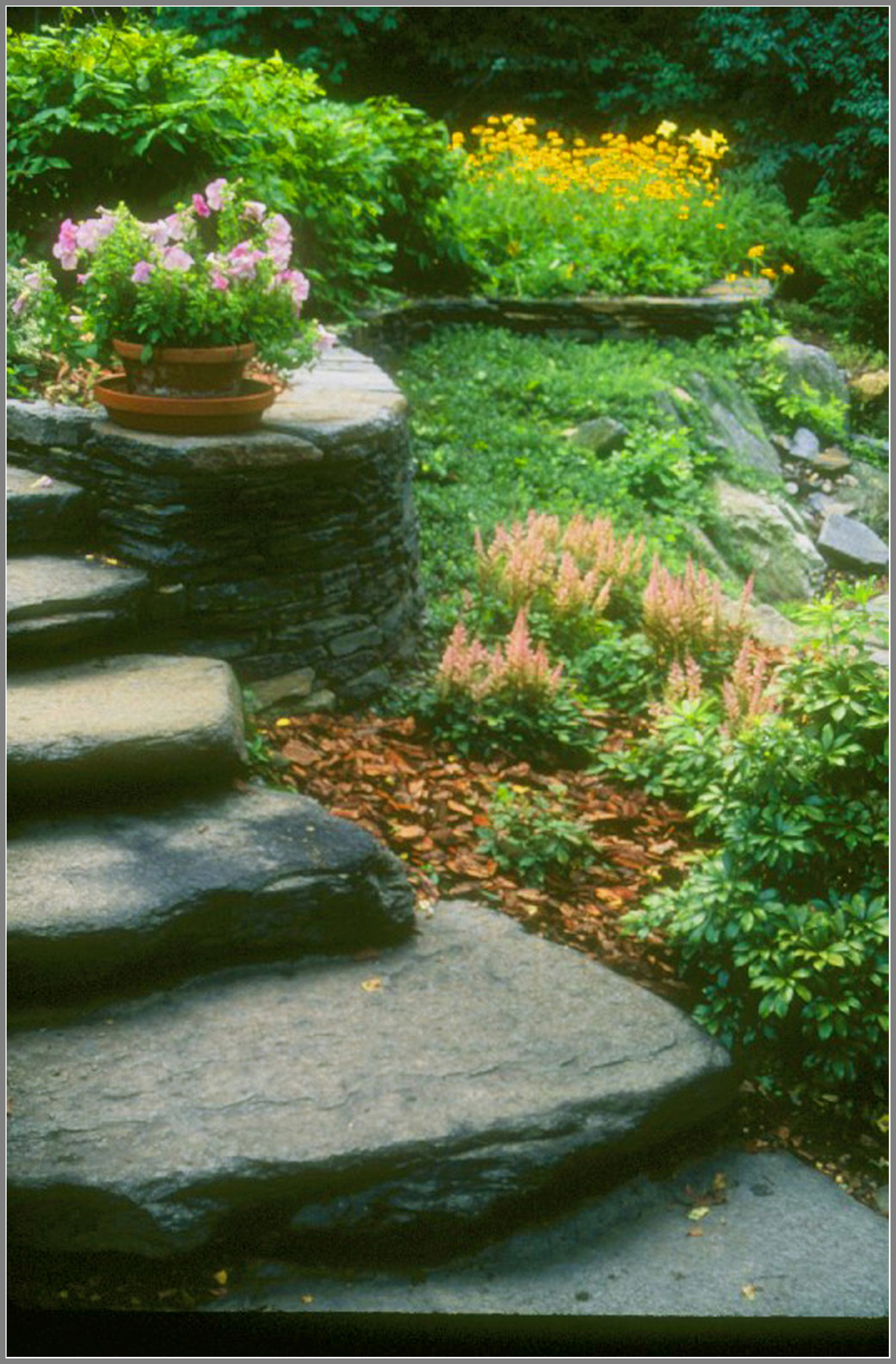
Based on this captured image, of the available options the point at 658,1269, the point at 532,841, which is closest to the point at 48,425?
the point at 532,841

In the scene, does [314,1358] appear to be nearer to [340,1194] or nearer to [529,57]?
[340,1194]

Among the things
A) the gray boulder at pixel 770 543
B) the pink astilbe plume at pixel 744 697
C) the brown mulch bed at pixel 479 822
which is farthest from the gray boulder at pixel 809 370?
the brown mulch bed at pixel 479 822

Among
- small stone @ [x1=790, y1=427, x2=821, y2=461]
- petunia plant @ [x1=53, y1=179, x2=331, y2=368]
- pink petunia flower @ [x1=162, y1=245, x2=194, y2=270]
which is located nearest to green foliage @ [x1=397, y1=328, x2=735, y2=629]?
small stone @ [x1=790, y1=427, x2=821, y2=461]

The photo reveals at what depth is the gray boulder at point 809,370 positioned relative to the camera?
5895 millimetres

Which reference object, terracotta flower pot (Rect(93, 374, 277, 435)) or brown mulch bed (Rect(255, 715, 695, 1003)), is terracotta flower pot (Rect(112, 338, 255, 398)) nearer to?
terracotta flower pot (Rect(93, 374, 277, 435))

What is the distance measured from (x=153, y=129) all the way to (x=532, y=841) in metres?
2.81

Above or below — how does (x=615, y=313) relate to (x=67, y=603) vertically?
above

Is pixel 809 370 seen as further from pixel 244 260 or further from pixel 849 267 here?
pixel 244 260

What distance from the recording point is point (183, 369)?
3.65 metres

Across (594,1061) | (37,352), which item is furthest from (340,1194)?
(37,352)

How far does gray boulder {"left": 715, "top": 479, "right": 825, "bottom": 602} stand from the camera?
5.24m

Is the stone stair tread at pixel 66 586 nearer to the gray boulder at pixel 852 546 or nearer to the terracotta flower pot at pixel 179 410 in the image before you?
the terracotta flower pot at pixel 179 410

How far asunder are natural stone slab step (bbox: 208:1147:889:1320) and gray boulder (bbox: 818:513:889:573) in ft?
9.52

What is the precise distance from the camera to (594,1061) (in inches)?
109
